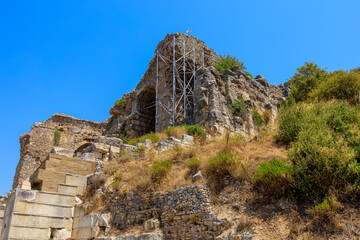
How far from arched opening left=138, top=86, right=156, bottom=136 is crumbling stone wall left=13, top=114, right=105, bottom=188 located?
3573mm

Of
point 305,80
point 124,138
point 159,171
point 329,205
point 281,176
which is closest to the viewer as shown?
point 329,205

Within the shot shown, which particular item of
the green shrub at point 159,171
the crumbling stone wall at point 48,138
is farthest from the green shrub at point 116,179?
the crumbling stone wall at point 48,138

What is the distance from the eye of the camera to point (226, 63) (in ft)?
63.6

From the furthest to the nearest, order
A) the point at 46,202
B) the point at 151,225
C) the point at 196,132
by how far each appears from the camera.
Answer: the point at 196,132, the point at 46,202, the point at 151,225

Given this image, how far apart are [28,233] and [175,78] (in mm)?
12389

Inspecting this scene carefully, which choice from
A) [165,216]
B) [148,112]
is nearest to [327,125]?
[165,216]

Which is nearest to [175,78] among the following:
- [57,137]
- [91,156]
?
[57,137]

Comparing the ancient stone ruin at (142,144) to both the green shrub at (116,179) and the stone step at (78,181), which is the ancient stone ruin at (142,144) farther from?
the green shrub at (116,179)

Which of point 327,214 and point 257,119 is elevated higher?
point 257,119

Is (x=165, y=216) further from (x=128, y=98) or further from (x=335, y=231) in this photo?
(x=128, y=98)

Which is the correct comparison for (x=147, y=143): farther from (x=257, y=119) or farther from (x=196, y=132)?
(x=257, y=119)

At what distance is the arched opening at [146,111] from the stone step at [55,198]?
450 inches

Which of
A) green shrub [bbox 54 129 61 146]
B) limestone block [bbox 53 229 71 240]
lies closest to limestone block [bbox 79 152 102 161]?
limestone block [bbox 53 229 71 240]

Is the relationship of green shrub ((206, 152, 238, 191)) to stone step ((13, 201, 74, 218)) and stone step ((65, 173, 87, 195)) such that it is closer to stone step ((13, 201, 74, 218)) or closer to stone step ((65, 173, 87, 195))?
stone step ((65, 173, 87, 195))
